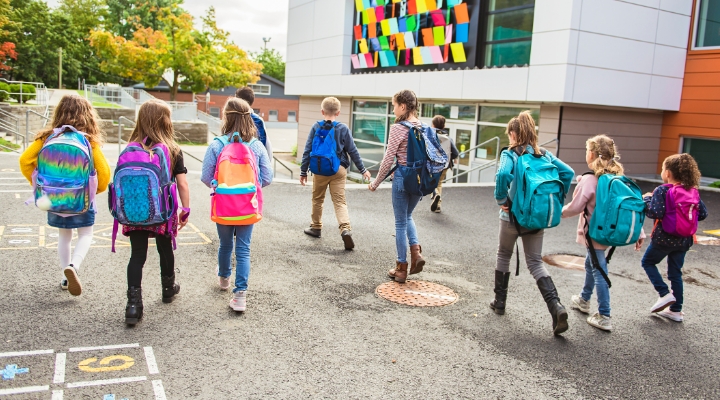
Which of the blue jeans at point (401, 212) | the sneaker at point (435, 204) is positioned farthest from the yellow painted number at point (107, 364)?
the sneaker at point (435, 204)

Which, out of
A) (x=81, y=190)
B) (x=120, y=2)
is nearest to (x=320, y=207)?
Result: (x=81, y=190)

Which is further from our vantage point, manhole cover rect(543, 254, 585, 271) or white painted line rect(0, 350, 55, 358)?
manhole cover rect(543, 254, 585, 271)

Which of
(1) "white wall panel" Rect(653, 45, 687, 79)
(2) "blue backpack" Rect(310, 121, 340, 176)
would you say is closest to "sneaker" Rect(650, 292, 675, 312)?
(2) "blue backpack" Rect(310, 121, 340, 176)

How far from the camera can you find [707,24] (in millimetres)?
15344

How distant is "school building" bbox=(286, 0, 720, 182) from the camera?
14.2 meters

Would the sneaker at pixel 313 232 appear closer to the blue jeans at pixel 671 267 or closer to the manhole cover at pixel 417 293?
the manhole cover at pixel 417 293

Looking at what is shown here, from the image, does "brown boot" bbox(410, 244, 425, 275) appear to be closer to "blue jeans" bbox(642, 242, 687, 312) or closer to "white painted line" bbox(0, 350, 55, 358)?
"blue jeans" bbox(642, 242, 687, 312)

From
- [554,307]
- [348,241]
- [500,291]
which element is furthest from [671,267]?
[348,241]

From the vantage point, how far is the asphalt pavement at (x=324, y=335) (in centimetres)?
375

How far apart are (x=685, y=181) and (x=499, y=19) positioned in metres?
11.9

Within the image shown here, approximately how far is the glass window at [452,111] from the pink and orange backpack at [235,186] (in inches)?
534

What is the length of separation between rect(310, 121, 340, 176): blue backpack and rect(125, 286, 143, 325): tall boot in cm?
319

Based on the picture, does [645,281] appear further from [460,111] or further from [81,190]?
[460,111]

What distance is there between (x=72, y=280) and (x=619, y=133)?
Result: 14.6 metres
